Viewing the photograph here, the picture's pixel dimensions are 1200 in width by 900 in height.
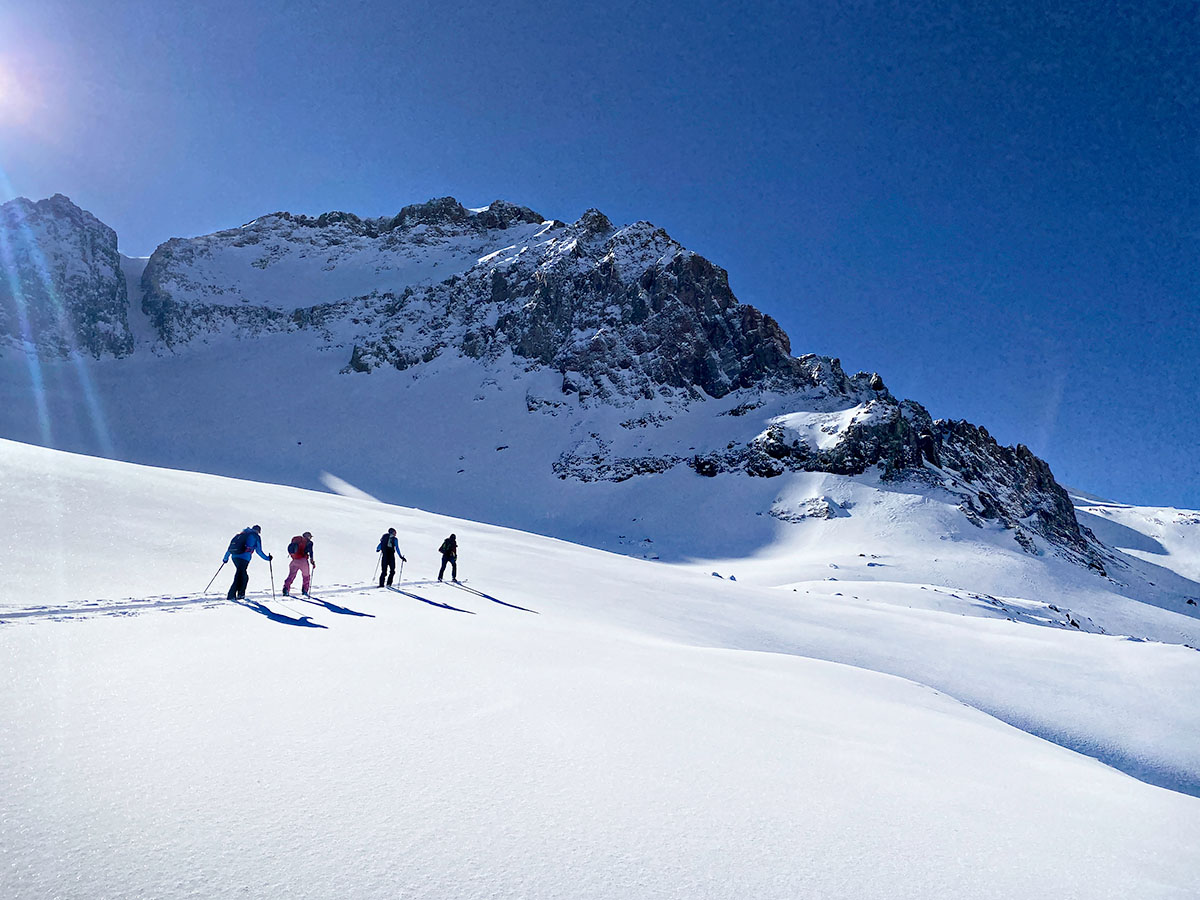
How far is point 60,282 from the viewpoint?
98875mm

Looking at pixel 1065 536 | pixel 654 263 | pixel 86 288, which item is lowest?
pixel 1065 536

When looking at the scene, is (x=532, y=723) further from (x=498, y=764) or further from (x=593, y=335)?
(x=593, y=335)

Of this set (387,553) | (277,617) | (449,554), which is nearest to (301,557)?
(387,553)

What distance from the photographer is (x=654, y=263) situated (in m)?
102

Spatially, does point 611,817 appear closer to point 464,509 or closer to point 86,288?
point 464,509

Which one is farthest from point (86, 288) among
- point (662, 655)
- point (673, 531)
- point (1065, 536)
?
point (1065, 536)

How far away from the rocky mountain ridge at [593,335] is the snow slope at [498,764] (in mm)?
62078

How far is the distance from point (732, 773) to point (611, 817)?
1282 millimetres

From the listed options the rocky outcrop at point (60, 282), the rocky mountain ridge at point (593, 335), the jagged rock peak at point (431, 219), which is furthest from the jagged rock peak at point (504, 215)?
the rocky outcrop at point (60, 282)

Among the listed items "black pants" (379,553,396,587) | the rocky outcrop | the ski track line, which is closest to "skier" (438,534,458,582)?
"black pants" (379,553,396,587)

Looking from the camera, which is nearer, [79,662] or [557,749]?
[557,749]

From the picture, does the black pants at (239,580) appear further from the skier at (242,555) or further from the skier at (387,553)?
the skier at (387,553)

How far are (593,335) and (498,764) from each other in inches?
3723

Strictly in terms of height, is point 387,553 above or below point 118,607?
above
